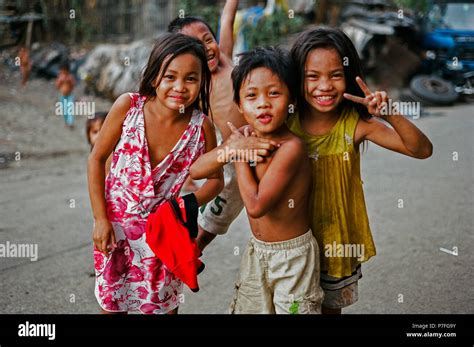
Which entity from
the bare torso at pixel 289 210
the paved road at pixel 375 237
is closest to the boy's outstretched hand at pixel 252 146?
the bare torso at pixel 289 210

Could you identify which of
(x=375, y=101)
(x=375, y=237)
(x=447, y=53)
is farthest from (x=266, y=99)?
(x=447, y=53)

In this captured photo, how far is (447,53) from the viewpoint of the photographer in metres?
10.4

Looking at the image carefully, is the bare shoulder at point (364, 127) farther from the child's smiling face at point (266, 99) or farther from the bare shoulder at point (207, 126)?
the bare shoulder at point (207, 126)

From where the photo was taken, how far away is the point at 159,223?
2176 millimetres

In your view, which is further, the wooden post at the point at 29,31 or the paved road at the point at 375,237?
the wooden post at the point at 29,31

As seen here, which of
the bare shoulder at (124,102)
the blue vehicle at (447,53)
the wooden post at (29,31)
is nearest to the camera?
the bare shoulder at (124,102)

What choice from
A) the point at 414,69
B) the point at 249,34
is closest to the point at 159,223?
the point at 249,34

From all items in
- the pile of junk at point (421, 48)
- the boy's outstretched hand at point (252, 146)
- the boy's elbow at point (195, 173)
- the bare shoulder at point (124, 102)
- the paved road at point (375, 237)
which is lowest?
the paved road at point (375, 237)

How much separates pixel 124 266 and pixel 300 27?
10.0m

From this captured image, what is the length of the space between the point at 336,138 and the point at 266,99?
31 cm

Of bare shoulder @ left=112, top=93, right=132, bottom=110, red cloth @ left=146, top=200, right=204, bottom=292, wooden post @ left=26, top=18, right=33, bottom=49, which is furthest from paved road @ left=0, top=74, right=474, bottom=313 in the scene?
wooden post @ left=26, top=18, right=33, bottom=49

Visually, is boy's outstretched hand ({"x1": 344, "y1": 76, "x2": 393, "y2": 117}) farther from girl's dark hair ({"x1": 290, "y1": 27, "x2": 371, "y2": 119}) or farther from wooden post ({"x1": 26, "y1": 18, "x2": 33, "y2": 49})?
wooden post ({"x1": 26, "y1": 18, "x2": 33, "y2": 49})

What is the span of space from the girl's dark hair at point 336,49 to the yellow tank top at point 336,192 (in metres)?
0.07

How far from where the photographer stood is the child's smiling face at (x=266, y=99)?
2094 millimetres
